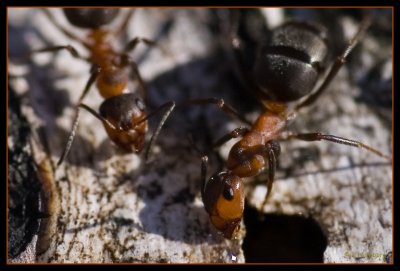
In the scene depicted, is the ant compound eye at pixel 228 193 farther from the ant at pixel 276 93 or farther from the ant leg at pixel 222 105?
the ant leg at pixel 222 105

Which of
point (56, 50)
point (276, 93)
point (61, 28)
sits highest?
point (61, 28)

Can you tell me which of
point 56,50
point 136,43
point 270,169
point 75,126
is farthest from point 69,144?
point 270,169

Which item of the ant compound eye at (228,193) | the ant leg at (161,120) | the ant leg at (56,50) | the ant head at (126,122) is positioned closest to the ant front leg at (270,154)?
the ant compound eye at (228,193)

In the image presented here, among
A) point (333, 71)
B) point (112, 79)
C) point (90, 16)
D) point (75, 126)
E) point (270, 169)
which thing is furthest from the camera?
point (90, 16)

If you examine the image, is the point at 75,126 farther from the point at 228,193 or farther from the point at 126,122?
the point at 228,193

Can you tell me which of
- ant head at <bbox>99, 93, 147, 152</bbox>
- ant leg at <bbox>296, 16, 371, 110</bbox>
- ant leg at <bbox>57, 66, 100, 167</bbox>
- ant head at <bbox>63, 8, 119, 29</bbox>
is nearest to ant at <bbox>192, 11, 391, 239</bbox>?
ant leg at <bbox>296, 16, 371, 110</bbox>

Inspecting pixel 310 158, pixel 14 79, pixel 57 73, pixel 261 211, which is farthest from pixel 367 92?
pixel 14 79

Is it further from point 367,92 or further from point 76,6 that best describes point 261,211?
point 76,6
